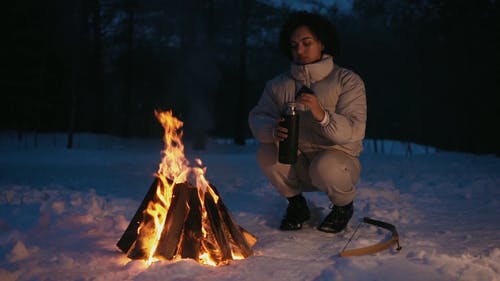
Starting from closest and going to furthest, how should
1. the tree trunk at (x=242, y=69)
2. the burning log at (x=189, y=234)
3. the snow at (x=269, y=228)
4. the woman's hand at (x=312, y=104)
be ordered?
the snow at (x=269, y=228)
the burning log at (x=189, y=234)
the woman's hand at (x=312, y=104)
the tree trunk at (x=242, y=69)

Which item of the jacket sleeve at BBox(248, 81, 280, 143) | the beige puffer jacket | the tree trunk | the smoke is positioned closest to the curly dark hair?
the beige puffer jacket

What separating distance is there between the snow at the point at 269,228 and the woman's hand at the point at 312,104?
0.91 meters

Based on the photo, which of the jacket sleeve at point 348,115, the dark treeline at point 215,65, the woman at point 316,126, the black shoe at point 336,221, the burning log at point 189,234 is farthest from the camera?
the dark treeline at point 215,65

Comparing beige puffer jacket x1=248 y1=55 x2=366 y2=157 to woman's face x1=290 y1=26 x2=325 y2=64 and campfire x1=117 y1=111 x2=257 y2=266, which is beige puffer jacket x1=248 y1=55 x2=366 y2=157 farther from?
campfire x1=117 y1=111 x2=257 y2=266

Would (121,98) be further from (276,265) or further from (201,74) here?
(276,265)

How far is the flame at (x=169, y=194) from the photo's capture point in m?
2.85

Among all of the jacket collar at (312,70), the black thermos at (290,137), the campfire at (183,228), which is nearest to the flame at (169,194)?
the campfire at (183,228)

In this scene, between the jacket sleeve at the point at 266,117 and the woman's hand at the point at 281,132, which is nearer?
the woman's hand at the point at 281,132

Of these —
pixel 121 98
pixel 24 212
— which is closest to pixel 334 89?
pixel 24 212

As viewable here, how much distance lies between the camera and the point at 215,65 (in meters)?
15.2

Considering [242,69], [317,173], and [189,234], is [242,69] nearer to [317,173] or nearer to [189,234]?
[317,173]

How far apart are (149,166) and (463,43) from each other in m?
9.54

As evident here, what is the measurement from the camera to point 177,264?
2631mm

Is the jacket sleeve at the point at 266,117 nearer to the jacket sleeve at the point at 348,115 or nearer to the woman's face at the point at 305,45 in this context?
the woman's face at the point at 305,45
